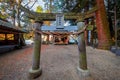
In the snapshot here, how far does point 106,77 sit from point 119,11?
49.7 ft

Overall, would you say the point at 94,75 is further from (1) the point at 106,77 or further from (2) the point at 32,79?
(2) the point at 32,79

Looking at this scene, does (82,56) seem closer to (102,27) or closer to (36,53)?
(36,53)

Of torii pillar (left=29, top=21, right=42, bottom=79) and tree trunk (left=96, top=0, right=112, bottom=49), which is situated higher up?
tree trunk (left=96, top=0, right=112, bottom=49)

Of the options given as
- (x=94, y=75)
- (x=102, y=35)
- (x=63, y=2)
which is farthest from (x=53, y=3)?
(x=94, y=75)

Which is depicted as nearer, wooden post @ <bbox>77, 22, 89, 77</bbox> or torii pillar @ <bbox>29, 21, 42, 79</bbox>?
wooden post @ <bbox>77, 22, 89, 77</bbox>

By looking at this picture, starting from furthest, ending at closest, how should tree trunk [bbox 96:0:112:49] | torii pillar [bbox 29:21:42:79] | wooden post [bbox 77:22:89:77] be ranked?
tree trunk [bbox 96:0:112:49] → torii pillar [bbox 29:21:42:79] → wooden post [bbox 77:22:89:77]

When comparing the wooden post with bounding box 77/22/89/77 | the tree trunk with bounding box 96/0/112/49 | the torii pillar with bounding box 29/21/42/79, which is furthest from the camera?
the tree trunk with bounding box 96/0/112/49

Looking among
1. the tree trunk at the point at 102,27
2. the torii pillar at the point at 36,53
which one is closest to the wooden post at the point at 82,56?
the torii pillar at the point at 36,53

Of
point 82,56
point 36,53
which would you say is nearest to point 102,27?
Answer: point 82,56

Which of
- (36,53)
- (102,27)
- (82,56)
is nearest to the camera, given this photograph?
(82,56)

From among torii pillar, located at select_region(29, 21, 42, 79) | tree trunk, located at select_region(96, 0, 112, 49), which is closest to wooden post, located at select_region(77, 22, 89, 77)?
torii pillar, located at select_region(29, 21, 42, 79)

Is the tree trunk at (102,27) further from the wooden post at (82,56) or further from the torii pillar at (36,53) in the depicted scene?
the torii pillar at (36,53)

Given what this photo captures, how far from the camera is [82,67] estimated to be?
6023 mm

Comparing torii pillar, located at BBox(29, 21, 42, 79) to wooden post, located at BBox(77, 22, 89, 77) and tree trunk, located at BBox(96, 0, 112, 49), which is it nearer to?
wooden post, located at BBox(77, 22, 89, 77)
